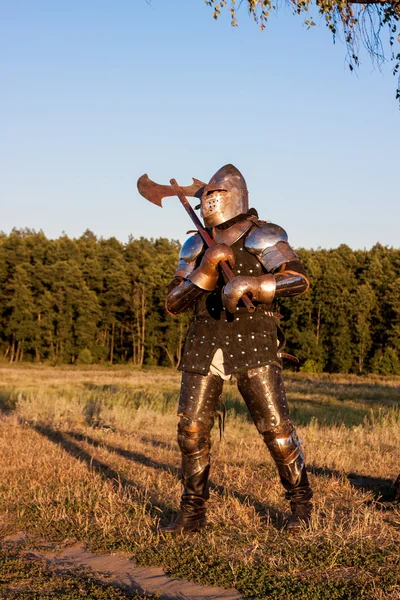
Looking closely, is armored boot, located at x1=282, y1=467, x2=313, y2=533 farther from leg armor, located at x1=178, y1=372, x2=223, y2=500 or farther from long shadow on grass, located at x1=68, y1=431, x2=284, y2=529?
leg armor, located at x1=178, y1=372, x2=223, y2=500

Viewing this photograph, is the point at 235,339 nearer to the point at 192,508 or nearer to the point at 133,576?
the point at 192,508

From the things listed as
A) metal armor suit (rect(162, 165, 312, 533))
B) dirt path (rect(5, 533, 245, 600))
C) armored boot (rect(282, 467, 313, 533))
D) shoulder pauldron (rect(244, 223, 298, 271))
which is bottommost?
dirt path (rect(5, 533, 245, 600))

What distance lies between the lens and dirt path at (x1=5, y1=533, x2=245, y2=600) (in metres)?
4.14

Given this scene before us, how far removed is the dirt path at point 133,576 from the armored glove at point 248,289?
1.91m

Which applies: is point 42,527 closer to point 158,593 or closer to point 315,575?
point 158,593

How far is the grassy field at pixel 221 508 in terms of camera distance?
438 cm

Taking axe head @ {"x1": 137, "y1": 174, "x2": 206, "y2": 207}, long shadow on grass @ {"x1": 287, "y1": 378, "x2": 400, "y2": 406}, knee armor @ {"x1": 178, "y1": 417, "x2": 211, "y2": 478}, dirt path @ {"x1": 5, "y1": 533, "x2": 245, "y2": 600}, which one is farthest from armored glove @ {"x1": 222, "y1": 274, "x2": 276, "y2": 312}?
long shadow on grass @ {"x1": 287, "y1": 378, "x2": 400, "y2": 406}

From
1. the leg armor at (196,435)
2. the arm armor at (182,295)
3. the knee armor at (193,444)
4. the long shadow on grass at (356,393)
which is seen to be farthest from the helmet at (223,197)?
the long shadow on grass at (356,393)

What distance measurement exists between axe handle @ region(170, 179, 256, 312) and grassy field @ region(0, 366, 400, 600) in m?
1.64

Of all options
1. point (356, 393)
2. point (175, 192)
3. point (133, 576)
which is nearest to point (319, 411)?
point (356, 393)

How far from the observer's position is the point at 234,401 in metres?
22.4

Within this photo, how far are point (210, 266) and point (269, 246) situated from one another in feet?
1.60

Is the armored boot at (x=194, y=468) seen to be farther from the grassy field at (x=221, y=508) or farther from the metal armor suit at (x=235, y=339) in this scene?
the grassy field at (x=221, y=508)

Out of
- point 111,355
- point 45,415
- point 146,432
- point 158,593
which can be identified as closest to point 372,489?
point 158,593
